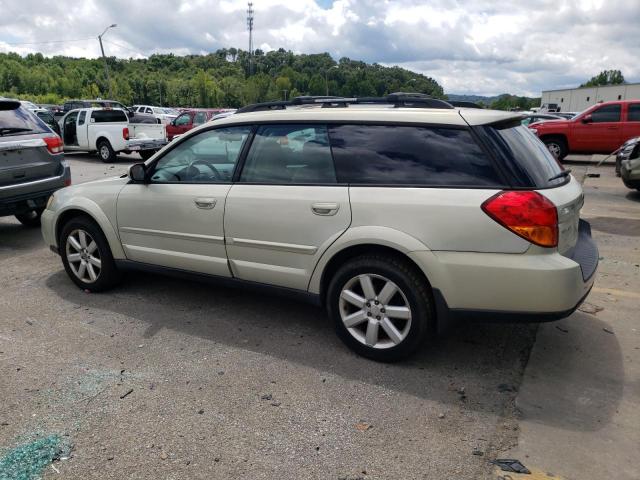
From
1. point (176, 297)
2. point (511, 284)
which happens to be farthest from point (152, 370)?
point (511, 284)

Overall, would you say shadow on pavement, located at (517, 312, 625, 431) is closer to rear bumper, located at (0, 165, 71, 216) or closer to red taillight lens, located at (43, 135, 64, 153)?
rear bumper, located at (0, 165, 71, 216)

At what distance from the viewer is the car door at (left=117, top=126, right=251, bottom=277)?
408 centimetres

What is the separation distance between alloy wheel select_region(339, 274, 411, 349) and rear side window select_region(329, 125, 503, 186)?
67cm

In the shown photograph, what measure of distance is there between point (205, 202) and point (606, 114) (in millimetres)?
14504

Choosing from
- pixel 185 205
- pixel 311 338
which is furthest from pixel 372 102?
pixel 311 338

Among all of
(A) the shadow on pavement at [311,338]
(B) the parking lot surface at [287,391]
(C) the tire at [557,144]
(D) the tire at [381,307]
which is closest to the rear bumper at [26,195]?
(A) the shadow on pavement at [311,338]

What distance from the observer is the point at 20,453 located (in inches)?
105

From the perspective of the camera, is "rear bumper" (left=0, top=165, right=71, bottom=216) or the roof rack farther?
"rear bumper" (left=0, top=165, right=71, bottom=216)

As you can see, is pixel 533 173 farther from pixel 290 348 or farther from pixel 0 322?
pixel 0 322

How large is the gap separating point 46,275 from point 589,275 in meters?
5.06

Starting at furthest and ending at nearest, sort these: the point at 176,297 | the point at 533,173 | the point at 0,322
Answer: the point at 176,297
the point at 0,322
the point at 533,173

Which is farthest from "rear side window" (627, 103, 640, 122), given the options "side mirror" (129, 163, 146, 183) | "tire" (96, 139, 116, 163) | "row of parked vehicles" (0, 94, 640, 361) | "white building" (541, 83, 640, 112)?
"white building" (541, 83, 640, 112)

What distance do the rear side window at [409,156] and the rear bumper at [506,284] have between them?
47 cm

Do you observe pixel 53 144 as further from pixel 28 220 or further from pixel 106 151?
pixel 106 151
